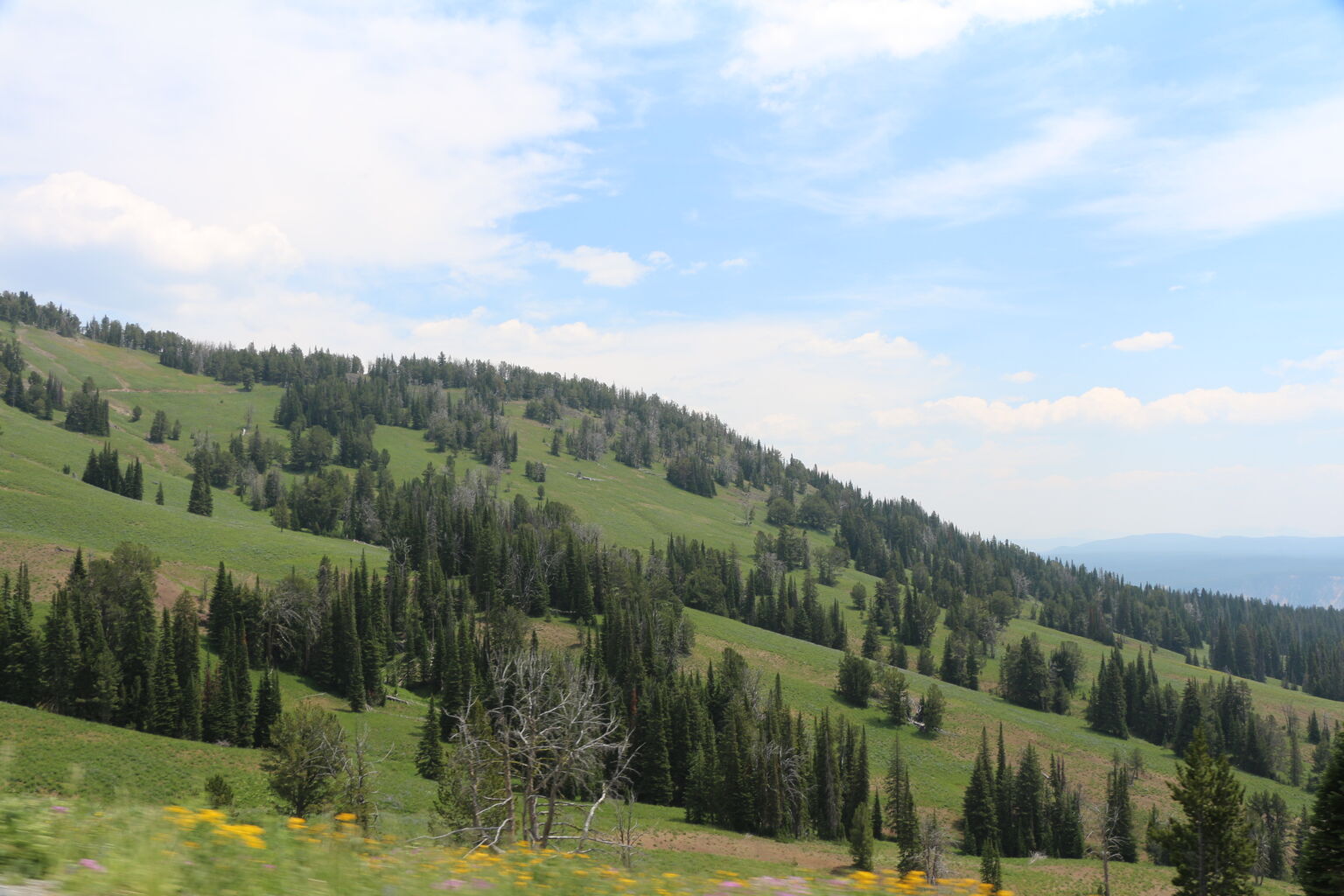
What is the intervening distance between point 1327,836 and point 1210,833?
45.9 ft

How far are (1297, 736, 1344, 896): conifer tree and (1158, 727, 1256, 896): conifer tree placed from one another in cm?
1027

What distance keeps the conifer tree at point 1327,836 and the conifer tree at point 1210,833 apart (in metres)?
10.3

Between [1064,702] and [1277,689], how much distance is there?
10203 cm

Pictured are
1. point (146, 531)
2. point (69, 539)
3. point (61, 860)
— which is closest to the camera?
point (61, 860)

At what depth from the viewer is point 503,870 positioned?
9.39 meters

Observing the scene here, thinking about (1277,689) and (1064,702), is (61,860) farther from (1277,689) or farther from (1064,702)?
(1277,689)

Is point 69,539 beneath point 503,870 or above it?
beneath

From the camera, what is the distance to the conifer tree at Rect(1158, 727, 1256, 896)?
1609 inches

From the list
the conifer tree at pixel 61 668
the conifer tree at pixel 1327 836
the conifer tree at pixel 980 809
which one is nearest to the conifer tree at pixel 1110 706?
the conifer tree at pixel 980 809

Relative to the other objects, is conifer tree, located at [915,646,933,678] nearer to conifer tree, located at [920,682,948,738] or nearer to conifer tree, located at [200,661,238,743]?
conifer tree, located at [920,682,948,738]

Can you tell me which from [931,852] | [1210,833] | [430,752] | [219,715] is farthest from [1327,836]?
[219,715]

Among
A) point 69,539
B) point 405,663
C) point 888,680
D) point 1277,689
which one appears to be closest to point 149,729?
point 405,663

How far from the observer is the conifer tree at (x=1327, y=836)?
28797mm

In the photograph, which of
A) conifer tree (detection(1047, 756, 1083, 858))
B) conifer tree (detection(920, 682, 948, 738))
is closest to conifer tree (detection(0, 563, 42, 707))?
conifer tree (detection(920, 682, 948, 738))
